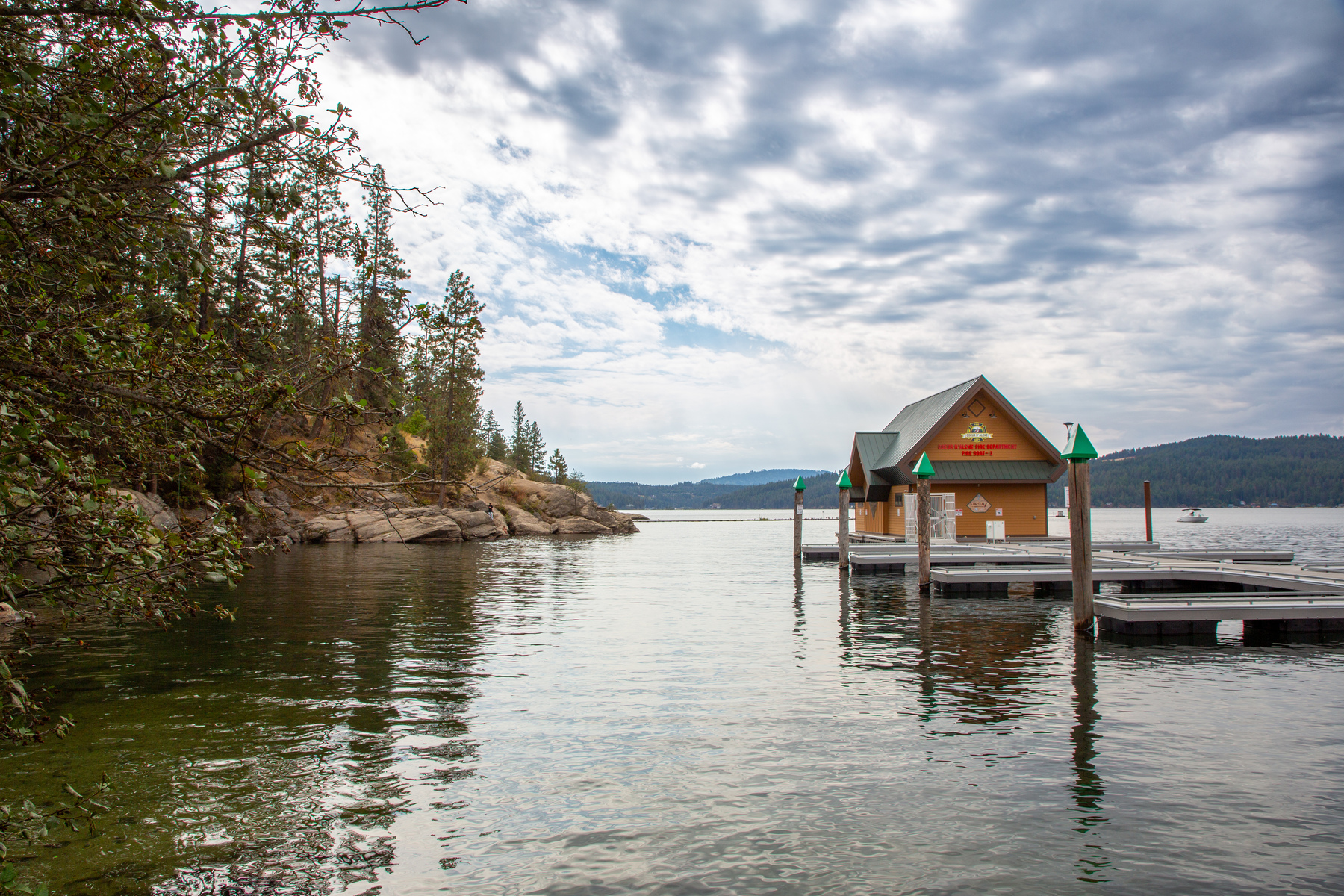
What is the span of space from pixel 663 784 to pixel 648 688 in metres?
3.94

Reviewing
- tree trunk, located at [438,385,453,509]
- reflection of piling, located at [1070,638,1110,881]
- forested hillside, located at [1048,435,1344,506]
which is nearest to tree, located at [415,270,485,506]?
tree trunk, located at [438,385,453,509]

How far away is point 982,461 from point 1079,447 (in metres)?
21.7

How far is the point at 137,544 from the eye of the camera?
12.7 feet

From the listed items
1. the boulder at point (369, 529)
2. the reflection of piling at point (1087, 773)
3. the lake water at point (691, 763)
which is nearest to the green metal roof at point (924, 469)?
the lake water at point (691, 763)

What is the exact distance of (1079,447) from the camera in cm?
1423

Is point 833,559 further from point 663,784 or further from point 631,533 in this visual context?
point 631,533

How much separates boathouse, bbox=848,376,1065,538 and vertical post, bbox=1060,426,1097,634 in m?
19.3

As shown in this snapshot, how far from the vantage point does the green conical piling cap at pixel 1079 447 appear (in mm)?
14125

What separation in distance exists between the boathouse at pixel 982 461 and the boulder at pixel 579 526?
37.4m

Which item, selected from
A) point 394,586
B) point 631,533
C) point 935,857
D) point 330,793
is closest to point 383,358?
point 330,793

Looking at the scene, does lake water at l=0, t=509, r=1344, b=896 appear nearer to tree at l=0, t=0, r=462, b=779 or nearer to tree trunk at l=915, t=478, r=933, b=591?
tree at l=0, t=0, r=462, b=779

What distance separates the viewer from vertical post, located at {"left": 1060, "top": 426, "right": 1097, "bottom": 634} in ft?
46.8

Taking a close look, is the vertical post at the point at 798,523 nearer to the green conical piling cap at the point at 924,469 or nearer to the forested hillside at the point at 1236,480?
the green conical piling cap at the point at 924,469

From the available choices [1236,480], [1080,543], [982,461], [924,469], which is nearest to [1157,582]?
[924,469]
